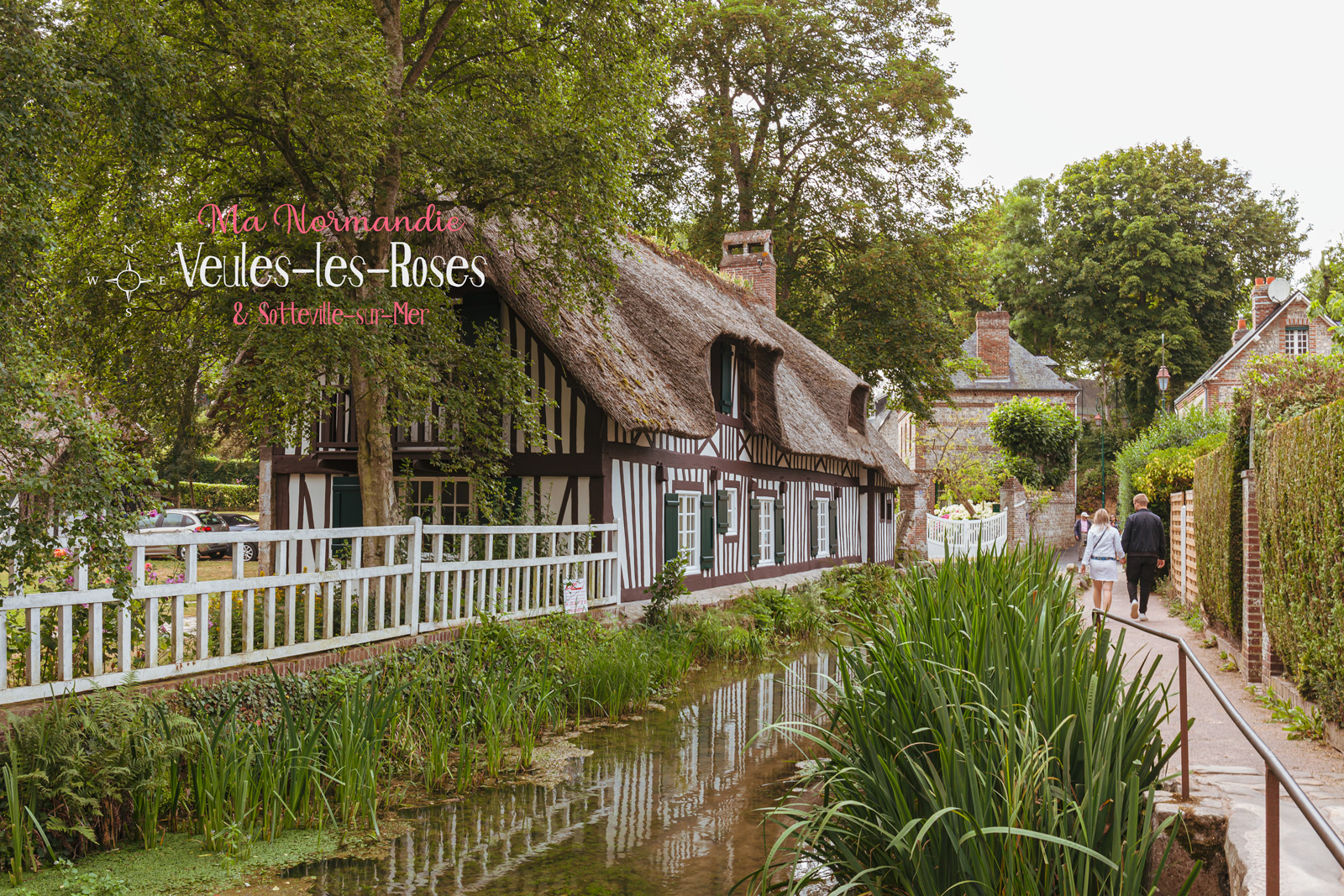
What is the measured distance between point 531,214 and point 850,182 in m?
17.3

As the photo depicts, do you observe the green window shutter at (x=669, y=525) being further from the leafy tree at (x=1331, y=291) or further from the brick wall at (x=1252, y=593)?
the leafy tree at (x=1331, y=291)

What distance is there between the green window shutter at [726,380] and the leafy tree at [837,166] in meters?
8.43

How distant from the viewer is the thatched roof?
11.6 m

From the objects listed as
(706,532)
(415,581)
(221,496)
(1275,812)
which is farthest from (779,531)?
(221,496)

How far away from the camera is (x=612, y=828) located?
19.4 feet

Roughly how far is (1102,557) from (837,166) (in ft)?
50.6

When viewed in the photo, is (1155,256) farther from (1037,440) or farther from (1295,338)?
(1037,440)

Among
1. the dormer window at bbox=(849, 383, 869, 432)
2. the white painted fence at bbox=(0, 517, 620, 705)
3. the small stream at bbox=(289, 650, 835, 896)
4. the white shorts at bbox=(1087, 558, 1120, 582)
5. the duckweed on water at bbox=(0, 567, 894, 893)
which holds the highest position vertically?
the dormer window at bbox=(849, 383, 869, 432)

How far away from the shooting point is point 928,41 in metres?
25.4

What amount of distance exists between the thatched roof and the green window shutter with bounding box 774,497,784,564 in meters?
1.19

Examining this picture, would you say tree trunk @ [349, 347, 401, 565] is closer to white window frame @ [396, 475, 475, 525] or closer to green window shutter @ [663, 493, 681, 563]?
white window frame @ [396, 475, 475, 525]

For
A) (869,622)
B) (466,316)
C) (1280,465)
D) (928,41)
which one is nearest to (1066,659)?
(869,622)

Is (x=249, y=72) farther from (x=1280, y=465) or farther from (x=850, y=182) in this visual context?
(x=850, y=182)

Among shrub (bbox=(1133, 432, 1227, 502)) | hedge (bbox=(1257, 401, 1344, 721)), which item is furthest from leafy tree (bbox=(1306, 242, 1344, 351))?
hedge (bbox=(1257, 401, 1344, 721))
